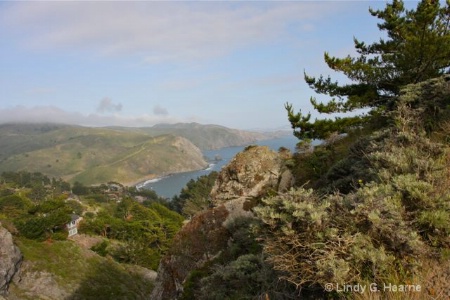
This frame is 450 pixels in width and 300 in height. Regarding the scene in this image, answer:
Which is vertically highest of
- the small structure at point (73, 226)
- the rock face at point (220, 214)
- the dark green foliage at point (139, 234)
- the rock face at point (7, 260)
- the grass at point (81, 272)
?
the rock face at point (220, 214)

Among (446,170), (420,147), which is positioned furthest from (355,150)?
(446,170)

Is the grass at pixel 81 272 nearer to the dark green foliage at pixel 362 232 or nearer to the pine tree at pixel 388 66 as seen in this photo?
the pine tree at pixel 388 66

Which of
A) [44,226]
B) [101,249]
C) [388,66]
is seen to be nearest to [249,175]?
[388,66]

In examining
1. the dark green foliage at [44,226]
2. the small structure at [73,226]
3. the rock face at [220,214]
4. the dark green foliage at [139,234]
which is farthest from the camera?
the small structure at [73,226]

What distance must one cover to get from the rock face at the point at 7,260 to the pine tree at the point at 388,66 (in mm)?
36313

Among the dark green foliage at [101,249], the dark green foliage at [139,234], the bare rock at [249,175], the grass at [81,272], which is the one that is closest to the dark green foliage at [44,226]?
the dark green foliage at [101,249]

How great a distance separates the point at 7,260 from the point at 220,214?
112 feet

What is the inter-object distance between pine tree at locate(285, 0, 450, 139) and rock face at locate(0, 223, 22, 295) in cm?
3631

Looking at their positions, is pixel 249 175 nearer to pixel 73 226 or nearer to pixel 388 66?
pixel 388 66

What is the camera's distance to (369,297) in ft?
14.7

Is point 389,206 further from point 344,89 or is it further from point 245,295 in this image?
point 344,89

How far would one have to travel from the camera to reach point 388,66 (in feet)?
63.4

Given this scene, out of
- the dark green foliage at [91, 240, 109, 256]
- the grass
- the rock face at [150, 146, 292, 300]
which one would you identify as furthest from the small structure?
the rock face at [150, 146, 292, 300]

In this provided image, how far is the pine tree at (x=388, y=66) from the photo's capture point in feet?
56.1
